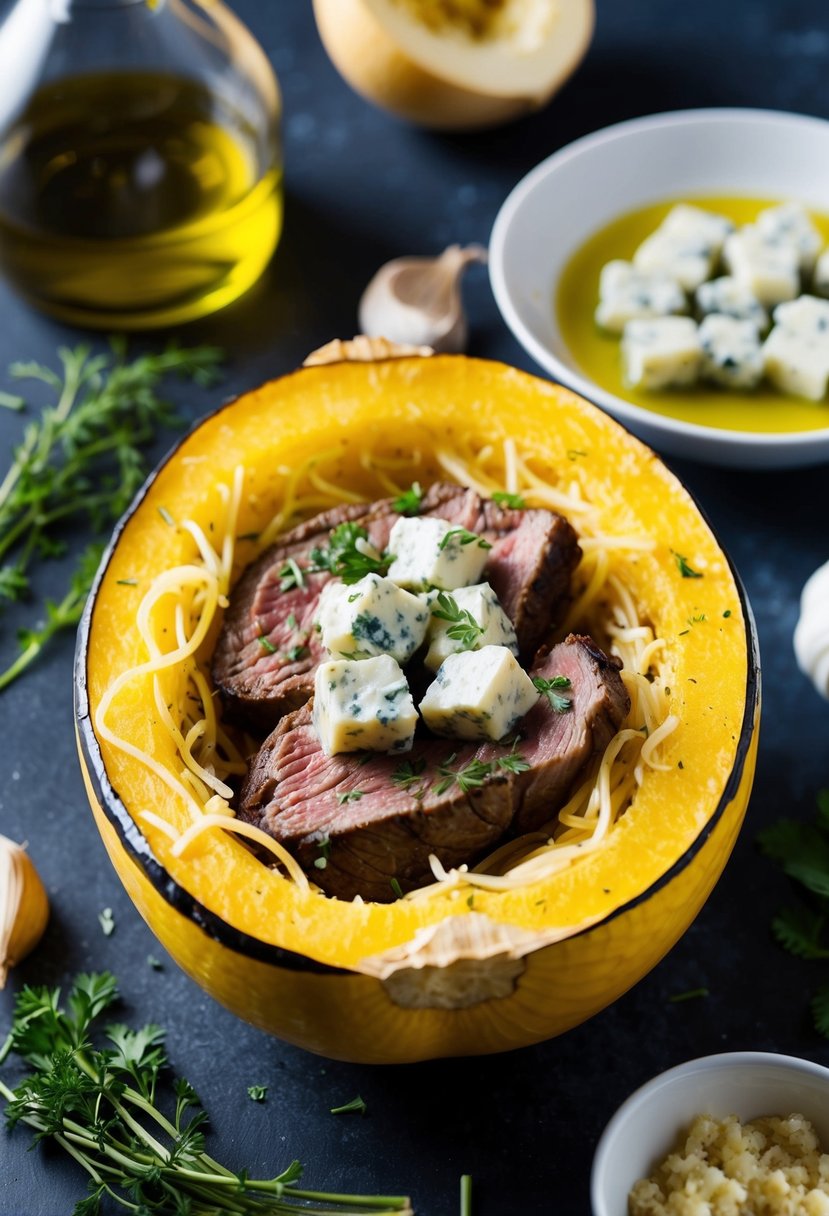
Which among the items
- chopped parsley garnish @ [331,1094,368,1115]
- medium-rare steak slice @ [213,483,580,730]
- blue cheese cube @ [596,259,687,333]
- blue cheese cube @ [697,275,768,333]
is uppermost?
medium-rare steak slice @ [213,483,580,730]

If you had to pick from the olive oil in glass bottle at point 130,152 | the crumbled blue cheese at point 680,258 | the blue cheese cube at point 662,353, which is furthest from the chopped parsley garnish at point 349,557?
the crumbled blue cheese at point 680,258

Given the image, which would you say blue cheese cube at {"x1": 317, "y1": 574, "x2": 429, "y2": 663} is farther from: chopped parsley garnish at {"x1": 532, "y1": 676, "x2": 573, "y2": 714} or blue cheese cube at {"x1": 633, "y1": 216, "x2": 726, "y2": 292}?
blue cheese cube at {"x1": 633, "y1": 216, "x2": 726, "y2": 292}

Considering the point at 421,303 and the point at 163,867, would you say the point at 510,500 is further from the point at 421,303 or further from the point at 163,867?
the point at 421,303

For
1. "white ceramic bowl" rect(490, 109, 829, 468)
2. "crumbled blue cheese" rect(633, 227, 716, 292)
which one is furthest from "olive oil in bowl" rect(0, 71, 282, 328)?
"crumbled blue cheese" rect(633, 227, 716, 292)

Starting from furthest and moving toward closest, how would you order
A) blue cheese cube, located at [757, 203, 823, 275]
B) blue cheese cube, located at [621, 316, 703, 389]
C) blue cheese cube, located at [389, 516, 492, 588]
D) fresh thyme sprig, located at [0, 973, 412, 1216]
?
blue cheese cube, located at [757, 203, 823, 275] < blue cheese cube, located at [621, 316, 703, 389] < blue cheese cube, located at [389, 516, 492, 588] < fresh thyme sprig, located at [0, 973, 412, 1216]

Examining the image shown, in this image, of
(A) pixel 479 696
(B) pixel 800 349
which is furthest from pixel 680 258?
(A) pixel 479 696

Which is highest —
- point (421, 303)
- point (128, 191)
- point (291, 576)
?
point (128, 191)

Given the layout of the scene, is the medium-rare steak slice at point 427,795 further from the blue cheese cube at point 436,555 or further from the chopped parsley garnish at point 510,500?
the chopped parsley garnish at point 510,500
